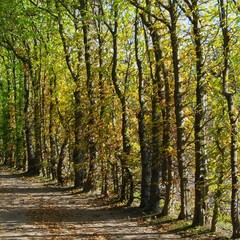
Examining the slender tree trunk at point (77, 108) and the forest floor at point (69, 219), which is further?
the slender tree trunk at point (77, 108)

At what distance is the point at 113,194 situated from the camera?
62.8ft

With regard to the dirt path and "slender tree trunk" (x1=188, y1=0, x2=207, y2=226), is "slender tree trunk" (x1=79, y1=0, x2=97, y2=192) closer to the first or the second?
the dirt path

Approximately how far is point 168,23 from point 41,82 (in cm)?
1951

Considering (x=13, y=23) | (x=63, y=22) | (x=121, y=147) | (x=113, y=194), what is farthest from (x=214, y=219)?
(x=13, y=23)

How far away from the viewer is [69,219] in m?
14.1

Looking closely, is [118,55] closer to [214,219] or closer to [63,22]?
[63,22]

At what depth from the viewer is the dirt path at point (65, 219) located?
11680mm

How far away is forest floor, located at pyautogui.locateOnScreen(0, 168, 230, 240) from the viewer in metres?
11.7

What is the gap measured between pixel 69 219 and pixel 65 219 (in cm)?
13

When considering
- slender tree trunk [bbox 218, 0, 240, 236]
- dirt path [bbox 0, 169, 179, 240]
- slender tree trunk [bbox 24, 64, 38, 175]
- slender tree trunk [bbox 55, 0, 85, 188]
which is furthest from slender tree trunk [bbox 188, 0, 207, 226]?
slender tree trunk [bbox 24, 64, 38, 175]

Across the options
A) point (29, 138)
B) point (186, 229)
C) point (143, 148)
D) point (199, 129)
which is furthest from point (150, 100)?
point (29, 138)

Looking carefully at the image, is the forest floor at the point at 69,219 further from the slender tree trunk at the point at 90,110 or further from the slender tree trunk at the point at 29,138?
the slender tree trunk at the point at 29,138

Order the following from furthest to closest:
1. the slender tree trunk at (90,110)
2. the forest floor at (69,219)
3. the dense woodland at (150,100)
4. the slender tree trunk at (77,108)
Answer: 1. the slender tree trunk at (77,108)
2. the slender tree trunk at (90,110)
3. the forest floor at (69,219)
4. the dense woodland at (150,100)

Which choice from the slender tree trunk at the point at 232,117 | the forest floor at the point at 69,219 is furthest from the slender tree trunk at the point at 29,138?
the slender tree trunk at the point at 232,117
